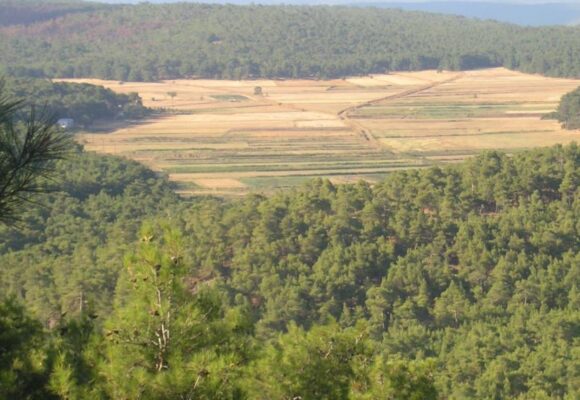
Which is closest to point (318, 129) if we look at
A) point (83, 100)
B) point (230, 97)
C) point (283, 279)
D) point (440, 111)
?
point (440, 111)

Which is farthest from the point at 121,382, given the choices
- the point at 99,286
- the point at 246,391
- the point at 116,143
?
the point at 116,143

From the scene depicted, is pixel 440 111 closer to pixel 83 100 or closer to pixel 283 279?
pixel 83 100

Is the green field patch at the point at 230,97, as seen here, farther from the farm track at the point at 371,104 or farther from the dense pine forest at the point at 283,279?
the dense pine forest at the point at 283,279

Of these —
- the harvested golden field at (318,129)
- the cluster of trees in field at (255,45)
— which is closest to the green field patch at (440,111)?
the harvested golden field at (318,129)

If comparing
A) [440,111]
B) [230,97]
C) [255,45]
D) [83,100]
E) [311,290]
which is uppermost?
[255,45]

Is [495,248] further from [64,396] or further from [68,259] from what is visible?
[64,396]

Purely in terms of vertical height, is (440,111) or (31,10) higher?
(31,10)
